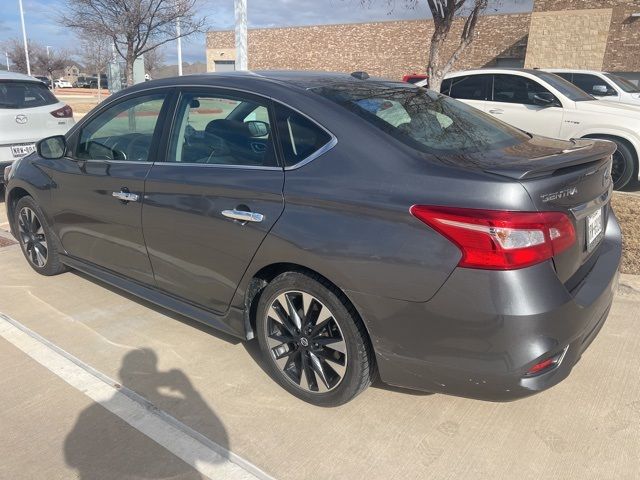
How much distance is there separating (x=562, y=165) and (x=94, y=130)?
317 centimetres

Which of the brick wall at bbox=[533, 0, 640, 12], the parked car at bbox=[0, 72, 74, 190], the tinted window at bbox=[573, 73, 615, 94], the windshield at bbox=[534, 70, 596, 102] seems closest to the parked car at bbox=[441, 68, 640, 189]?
the windshield at bbox=[534, 70, 596, 102]

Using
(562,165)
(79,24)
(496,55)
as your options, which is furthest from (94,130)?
(496,55)

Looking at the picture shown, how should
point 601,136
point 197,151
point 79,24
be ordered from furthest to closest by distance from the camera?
point 79,24 < point 601,136 < point 197,151

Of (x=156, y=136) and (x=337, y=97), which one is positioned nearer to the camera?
(x=337, y=97)

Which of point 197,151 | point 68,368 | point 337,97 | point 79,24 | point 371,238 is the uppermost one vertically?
point 79,24

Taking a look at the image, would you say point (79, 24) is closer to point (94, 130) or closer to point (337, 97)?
point (94, 130)

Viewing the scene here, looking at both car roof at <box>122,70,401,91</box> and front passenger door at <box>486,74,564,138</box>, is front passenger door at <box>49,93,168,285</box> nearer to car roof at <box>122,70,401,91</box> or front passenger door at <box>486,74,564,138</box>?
car roof at <box>122,70,401,91</box>

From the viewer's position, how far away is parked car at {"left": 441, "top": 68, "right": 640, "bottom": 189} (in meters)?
6.72

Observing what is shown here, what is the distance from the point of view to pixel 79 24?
49.8 feet

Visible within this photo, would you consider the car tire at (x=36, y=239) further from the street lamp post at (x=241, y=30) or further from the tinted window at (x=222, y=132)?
the street lamp post at (x=241, y=30)

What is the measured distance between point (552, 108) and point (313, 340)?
6.23 meters

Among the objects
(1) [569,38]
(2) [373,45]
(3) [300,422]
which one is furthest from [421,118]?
(2) [373,45]

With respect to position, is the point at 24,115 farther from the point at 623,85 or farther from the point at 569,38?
the point at 569,38

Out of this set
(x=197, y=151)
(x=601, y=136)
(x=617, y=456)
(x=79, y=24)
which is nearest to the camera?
(x=617, y=456)
